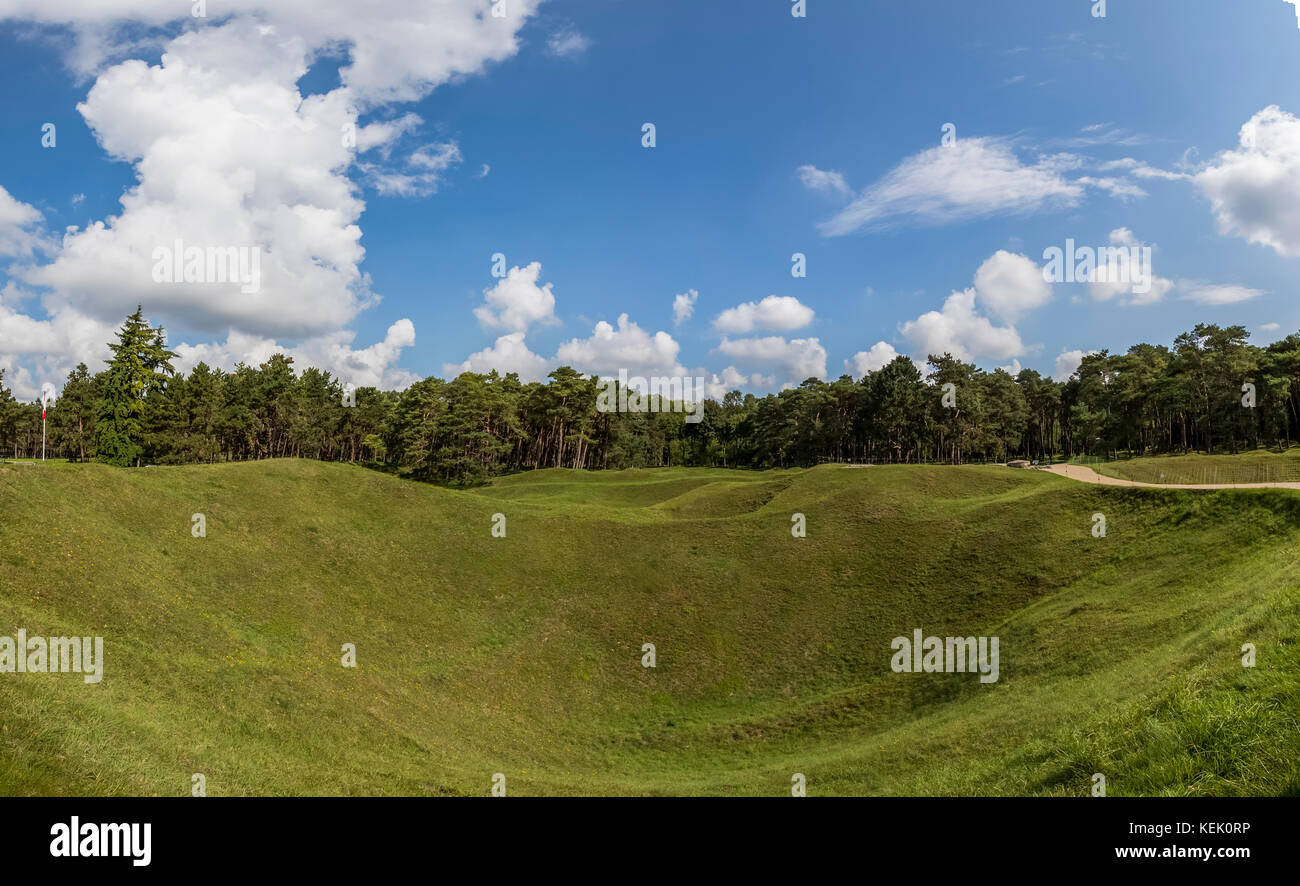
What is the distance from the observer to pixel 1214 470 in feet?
197

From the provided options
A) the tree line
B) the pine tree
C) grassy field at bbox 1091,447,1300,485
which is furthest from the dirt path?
the pine tree

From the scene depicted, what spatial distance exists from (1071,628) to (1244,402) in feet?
308

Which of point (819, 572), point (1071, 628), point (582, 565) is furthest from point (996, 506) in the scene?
point (582, 565)

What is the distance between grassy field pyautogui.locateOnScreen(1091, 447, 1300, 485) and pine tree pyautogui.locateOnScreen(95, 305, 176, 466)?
119695 millimetres

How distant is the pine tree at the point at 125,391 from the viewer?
82.4 meters

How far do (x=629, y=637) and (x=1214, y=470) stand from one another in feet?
208

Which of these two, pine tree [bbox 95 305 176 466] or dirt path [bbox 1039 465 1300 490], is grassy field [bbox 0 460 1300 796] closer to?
dirt path [bbox 1039 465 1300 490]

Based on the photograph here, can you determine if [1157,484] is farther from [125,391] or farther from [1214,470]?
[125,391]

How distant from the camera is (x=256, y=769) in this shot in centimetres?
1573

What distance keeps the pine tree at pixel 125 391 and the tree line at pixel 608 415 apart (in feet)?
0.58

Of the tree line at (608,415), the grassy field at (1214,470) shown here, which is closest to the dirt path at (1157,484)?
the grassy field at (1214,470)

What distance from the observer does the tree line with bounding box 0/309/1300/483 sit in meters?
91.1

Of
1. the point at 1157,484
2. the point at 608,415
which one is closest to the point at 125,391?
the point at 608,415
